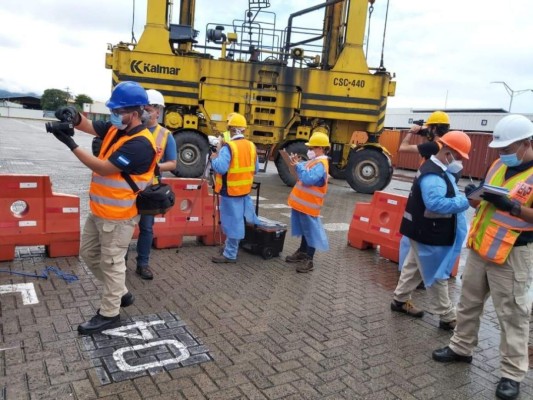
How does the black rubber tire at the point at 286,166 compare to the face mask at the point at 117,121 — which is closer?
the face mask at the point at 117,121

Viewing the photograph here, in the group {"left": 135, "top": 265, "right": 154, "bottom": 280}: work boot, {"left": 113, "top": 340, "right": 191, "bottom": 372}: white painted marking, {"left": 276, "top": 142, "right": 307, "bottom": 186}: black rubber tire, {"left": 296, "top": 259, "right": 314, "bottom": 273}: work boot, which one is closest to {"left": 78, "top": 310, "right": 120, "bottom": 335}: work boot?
{"left": 113, "top": 340, "right": 191, "bottom": 372}: white painted marking

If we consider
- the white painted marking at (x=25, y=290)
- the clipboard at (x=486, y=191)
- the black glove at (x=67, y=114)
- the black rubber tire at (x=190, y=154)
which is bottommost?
the white painted marking at (x=25, y=290)

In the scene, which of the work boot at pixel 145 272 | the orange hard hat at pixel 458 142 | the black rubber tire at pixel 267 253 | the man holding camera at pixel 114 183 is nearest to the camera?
the man holding camera at pixel 114 183

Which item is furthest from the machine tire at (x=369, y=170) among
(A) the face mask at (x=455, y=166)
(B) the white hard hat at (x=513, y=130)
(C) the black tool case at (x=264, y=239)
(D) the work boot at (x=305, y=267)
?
(B) the white hard hat at (x=513, y=130)

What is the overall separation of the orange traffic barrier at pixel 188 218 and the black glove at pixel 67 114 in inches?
104

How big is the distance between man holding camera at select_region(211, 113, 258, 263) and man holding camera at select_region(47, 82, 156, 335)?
1847mm

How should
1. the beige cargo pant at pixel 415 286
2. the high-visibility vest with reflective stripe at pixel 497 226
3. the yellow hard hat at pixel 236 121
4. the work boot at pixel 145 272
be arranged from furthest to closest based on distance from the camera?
the yellow hard hat at pixel 236 121 → the work boot at pixel 145 272 → the beige cargo pant at pixel 415 286 → the high-visibility vest with reflective stripe at pixel 497 226

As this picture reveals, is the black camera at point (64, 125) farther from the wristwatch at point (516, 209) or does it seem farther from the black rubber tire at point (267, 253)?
the black rubber tire at point (267, 253)

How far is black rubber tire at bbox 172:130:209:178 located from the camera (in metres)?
12.4

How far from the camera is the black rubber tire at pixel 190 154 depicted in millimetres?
12438

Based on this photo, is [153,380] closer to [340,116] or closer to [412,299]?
[412,299]

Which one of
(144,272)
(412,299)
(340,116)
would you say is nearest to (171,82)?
(340,116)

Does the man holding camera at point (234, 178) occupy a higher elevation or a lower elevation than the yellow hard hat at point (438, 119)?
lower

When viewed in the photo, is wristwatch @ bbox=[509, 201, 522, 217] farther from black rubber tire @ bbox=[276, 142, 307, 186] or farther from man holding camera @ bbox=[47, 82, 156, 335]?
black rubber tire @ bbox=[276, 142, 307, 186]
